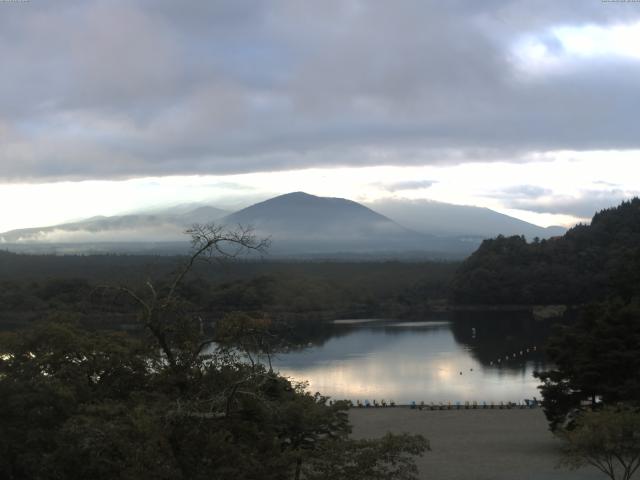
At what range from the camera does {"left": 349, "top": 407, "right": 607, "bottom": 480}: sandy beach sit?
11.5m

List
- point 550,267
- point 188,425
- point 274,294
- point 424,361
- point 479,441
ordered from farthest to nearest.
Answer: point 550,267 → point 274,294 → point 424,361 → point 479,441 → point 188,425

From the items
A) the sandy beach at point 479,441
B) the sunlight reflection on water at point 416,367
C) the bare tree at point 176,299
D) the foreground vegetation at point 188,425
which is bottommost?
the sunlight reflection on water at point 416,367

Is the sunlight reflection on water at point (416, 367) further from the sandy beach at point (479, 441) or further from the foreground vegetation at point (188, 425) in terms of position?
the foreground vegetation at point (188, 425)

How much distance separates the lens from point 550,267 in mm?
52031

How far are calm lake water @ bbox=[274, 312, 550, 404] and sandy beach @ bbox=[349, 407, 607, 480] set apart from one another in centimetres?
296

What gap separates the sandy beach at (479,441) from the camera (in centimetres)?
1148

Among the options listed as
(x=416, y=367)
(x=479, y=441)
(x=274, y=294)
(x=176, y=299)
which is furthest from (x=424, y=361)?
(x=176, y=299)

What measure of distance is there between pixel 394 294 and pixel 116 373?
47.6 metres

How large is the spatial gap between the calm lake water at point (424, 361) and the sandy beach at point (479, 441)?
296 cm

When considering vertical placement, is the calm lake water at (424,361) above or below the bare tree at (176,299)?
below

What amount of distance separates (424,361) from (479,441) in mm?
14406

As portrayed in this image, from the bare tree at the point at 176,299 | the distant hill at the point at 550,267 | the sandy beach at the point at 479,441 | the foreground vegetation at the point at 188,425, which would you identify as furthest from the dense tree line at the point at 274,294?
the bare tree at the point at 176,299

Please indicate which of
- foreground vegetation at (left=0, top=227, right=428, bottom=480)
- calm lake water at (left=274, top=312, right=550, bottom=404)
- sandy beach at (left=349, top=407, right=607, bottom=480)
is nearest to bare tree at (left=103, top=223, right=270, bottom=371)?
foreground vegetation at (left=0, top=227, right=428, bottom=480)

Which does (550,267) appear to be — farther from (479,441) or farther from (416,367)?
(479,441)
